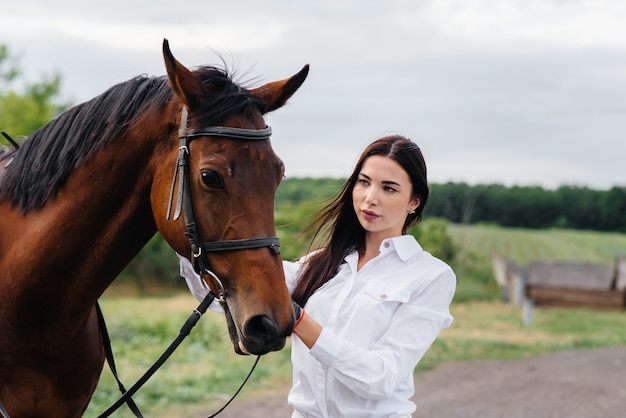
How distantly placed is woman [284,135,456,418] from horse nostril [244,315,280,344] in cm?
39

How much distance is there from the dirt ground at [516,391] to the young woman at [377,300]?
482cm

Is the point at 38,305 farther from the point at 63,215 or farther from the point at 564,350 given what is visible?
the point at 564,350

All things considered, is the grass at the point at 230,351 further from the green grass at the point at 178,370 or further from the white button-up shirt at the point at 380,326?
the white button-up shirt at the point at 380,326

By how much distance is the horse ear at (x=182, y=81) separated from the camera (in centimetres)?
220

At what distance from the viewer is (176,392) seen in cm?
785

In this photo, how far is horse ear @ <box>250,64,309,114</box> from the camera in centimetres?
245

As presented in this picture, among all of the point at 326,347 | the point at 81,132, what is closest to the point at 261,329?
the point at 326,347

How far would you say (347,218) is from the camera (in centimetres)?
300

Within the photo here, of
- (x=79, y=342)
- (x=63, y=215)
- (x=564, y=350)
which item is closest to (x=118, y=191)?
(x=63, y=215)

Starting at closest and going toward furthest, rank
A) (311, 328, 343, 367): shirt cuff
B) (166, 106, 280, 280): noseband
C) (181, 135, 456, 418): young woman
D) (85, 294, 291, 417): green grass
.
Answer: (166, 106, 280, 280): noseband < (311, 328, 343, 367): shirt cuff < (181, 135, 456, 418): young woman < (85, 294, 291, 417): green grass

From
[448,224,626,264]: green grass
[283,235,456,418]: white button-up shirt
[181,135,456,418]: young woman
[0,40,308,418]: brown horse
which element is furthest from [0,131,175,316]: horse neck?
[448,224,626,264]: green grass

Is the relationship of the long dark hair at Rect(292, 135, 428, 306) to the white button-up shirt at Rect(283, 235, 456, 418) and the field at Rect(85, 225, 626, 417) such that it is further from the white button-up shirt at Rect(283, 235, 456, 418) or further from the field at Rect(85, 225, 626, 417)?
the field at Rect(85, 225, 626, 417)

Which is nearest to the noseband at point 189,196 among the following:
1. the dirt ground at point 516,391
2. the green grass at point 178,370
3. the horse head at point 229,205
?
the horse head at point 229,205

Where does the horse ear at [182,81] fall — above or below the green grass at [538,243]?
above
